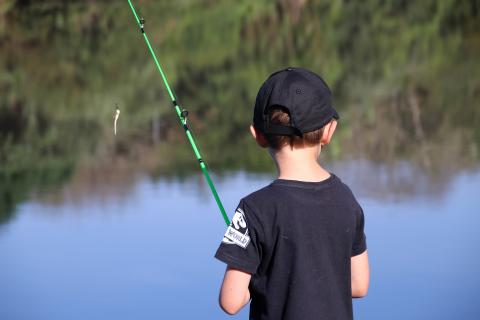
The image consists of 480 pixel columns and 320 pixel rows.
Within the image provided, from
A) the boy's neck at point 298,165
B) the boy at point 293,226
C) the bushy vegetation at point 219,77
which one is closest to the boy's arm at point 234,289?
the boy at point 293,226

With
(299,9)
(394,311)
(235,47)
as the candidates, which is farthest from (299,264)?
(299,9)

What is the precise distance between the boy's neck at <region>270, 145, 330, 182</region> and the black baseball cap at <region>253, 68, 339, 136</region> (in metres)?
0.03

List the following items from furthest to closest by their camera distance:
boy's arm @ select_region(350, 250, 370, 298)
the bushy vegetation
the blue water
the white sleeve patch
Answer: the bushy vegetation
the blue water
boy's arm @ select_region(350, 250, 370, 298)
the white sleeve patch

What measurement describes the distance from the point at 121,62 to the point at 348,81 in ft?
5.62

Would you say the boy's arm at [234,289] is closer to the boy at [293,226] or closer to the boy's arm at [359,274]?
the boy at [293,226]

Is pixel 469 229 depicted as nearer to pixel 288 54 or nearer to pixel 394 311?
pixel 394 311

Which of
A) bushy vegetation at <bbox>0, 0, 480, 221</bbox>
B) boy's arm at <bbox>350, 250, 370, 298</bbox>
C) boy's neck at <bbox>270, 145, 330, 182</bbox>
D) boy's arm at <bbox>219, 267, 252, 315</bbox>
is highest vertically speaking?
bushy vegetation at <bbox>0, 0, 480, 221</bbox>

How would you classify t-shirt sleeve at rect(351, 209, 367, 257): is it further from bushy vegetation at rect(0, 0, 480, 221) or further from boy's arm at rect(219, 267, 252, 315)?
bushy vegetation at rect(0, 0, 480, 221)

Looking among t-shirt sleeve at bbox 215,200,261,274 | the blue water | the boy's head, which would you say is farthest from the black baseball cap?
the blue water

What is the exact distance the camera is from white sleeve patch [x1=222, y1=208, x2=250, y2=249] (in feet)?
3.73

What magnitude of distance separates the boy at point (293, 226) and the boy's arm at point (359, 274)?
60 mm

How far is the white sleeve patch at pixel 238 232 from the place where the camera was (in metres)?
1.14

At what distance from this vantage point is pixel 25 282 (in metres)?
2.81

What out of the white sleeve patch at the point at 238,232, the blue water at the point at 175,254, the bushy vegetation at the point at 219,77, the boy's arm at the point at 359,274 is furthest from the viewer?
the bushy vegetation at the point at 219,77
